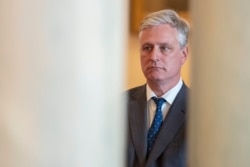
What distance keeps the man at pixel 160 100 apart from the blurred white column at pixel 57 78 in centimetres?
62

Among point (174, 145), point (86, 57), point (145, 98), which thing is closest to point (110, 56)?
point (86, 57)

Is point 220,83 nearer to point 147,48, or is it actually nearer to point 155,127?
point 155,127

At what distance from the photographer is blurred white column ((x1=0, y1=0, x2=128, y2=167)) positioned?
1.03 ft

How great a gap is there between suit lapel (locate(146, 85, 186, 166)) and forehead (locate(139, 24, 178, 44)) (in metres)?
0.13

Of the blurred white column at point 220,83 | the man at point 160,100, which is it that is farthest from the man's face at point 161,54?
the blurred white column at point 220,83

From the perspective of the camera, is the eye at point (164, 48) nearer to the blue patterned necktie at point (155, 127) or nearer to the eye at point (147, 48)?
the eye at point (147, 48)

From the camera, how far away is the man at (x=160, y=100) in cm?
97

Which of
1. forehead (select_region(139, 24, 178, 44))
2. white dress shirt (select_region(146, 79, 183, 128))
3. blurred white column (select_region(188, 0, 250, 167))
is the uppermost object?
blurred white column (select_region(188, 0, 250, 167))

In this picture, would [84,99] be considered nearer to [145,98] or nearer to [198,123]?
[198,123]

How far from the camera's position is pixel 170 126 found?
1.00 metres

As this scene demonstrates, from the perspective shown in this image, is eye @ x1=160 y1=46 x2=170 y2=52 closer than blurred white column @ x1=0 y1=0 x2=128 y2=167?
No

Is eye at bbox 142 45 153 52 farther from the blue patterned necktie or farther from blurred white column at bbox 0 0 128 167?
blurred white column at bbox 0 0 128 167

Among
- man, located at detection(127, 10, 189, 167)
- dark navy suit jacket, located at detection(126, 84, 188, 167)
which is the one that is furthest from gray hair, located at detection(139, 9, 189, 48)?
dark navy suit jacket, located at detection(126, 84, 188, 167)

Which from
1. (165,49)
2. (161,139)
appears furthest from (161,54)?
(161,139)
